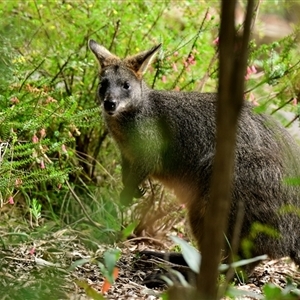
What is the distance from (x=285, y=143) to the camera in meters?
4.93

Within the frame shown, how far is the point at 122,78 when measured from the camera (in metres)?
5.45

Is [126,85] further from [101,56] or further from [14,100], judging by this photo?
[14,100]

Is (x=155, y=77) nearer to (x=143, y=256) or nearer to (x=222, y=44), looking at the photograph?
(x=143, y=256)

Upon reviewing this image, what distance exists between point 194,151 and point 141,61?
91 centimetres

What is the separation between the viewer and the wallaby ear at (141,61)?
17.8 ft

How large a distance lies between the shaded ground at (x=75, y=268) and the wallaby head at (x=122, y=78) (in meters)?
1.11

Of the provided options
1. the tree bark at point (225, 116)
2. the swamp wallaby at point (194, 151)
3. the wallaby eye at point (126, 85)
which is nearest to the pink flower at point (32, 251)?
the swamp wallaby at point (194, 151)

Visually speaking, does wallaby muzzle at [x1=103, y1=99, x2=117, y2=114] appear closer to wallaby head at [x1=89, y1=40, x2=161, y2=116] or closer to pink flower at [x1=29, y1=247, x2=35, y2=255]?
wallaby head at [x1=89, y1=40, x2=161, y2=116]

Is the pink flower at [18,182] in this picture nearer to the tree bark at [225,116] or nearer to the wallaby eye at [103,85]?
the wallaby eye at [103,85]

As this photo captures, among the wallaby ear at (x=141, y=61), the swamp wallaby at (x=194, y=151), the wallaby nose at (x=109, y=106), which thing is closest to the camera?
the swamp wallaby at (x=194, y=151)

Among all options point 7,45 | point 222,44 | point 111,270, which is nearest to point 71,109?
point 7,45

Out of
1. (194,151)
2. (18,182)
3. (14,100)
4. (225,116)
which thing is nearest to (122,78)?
(194,151)

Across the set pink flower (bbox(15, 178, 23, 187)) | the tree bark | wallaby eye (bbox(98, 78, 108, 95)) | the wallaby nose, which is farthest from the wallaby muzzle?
the tree bark

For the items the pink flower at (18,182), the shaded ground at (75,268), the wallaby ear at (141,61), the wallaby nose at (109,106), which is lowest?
the shaded ground at (75,268)
